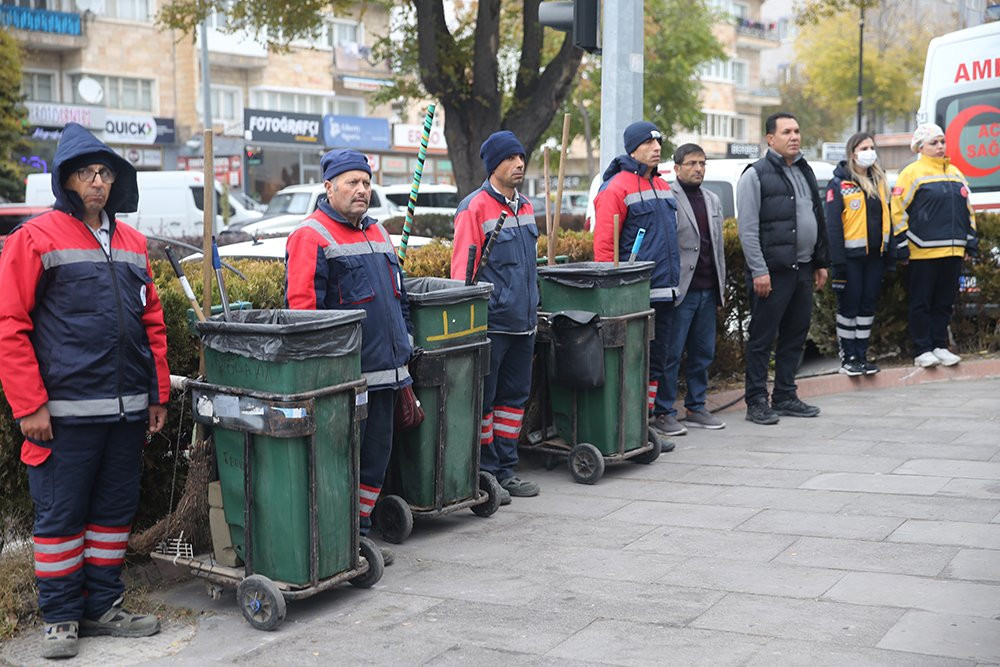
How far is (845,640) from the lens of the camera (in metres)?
4.63

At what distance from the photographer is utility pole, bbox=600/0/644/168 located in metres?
9.80

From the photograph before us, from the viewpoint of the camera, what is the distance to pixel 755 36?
6950cm

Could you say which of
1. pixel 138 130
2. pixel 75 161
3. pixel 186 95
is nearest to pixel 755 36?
pixel 186 95

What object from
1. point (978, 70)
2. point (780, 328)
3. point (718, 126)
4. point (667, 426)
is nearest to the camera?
point (667, 426)

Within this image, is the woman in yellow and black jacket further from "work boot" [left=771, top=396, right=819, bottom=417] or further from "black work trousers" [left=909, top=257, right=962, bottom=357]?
"work boot" [left=771, top=396, right=819, bottom=417]

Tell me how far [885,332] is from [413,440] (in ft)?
19.9

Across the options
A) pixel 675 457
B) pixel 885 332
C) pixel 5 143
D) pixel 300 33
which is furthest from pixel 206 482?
pixel 5 143

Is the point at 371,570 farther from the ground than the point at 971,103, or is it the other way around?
the point at 971,103

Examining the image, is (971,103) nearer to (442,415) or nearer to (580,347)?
(580,347)

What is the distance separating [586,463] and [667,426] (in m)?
1.30

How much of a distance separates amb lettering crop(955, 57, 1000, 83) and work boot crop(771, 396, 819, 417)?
16.3 feet

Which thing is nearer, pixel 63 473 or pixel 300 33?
pixel 63 473

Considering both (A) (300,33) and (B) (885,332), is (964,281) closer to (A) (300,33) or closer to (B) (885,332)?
(B) (885,332)

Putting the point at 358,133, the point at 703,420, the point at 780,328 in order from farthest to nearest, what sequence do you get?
1. the point at 358,133
2. the point at 780,328
3. the point at 703,420
